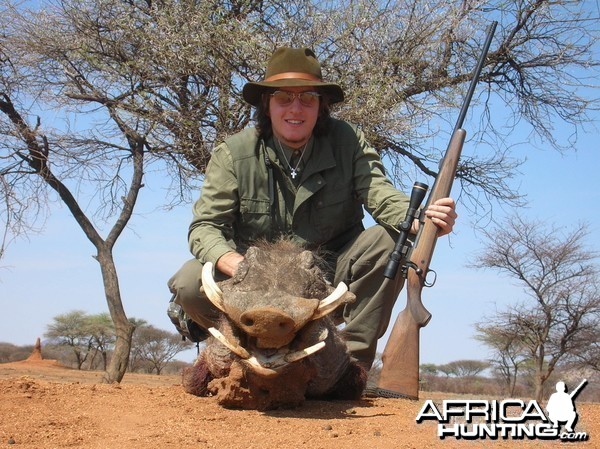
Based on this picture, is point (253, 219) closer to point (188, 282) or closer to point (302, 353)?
point (188, 282)

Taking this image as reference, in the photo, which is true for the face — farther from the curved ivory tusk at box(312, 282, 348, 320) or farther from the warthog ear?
the curved ivory tusk at box(312, 282, 348, 320)

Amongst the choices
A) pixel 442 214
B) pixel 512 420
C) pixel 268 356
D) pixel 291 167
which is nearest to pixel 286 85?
pixel 291 167

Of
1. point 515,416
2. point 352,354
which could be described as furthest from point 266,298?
point 352,354

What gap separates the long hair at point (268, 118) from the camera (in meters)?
4.71

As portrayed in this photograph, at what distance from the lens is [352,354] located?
Answer: 4469mm

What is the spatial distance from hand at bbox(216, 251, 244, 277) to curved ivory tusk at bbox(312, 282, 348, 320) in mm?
613

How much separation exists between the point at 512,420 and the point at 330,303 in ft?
2.81

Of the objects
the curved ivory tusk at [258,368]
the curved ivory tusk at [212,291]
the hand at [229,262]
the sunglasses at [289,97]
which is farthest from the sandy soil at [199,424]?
the sunglasses at [289,97]

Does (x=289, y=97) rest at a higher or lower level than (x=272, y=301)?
higher

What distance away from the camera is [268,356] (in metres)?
3.20

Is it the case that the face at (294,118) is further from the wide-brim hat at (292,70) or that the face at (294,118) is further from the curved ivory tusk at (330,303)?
the curved ivory tusk at (330,303)

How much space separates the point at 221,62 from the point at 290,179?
17.0ft

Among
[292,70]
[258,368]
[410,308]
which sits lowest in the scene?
[258,368]

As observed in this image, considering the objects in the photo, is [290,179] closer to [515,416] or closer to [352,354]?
[352,354]
